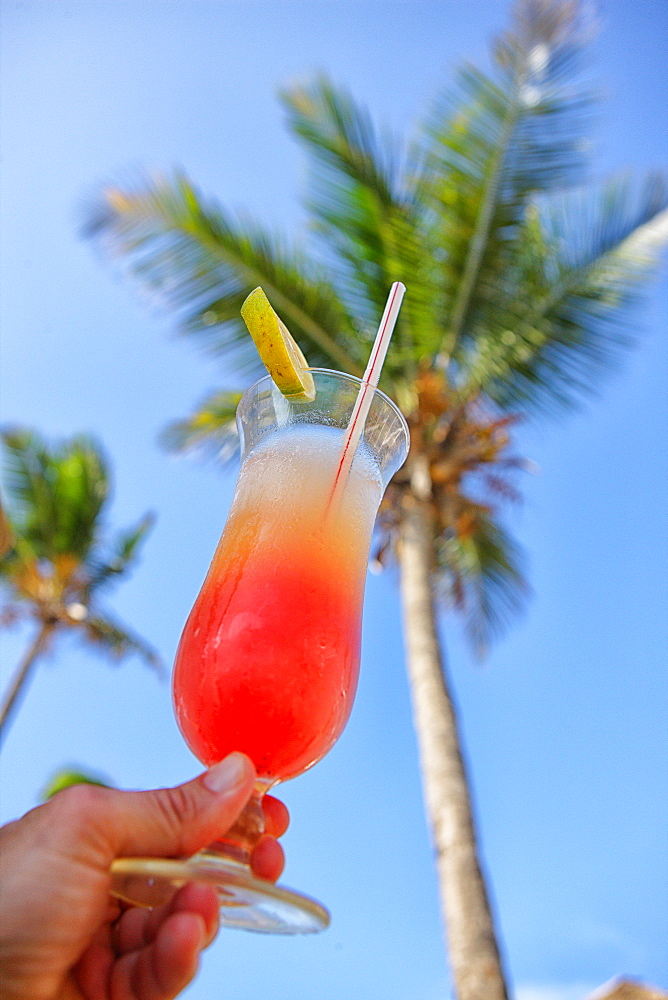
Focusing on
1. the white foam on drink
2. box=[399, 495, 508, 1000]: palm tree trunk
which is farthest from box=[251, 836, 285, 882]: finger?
box=[399, 495, 508, 1000]: palm tree trunk

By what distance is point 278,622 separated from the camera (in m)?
1.30

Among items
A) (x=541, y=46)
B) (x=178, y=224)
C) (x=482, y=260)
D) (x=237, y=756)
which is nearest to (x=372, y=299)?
(x=482, y=260)

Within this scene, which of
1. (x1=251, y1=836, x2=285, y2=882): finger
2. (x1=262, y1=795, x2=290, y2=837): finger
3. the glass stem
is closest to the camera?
the glass stem

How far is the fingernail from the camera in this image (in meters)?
1.11

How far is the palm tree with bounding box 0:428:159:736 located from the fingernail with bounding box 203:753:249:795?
10720 mm

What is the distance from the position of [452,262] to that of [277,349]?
17.7 ft

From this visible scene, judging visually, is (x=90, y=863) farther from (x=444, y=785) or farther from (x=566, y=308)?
(x=566, y=308)

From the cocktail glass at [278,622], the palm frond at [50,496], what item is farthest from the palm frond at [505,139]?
the palm frond at [50,496]

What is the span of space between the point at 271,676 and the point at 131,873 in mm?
324

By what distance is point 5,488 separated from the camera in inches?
459

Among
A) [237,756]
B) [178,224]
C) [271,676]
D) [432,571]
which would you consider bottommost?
[237,756]

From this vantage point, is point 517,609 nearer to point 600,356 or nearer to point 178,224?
point 600,356

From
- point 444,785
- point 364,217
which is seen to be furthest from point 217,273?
point 444,785

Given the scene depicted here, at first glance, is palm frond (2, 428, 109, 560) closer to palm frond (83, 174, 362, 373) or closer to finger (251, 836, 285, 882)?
palm frond (83, 174, 362, 373)
